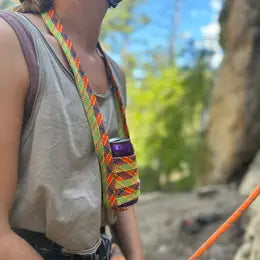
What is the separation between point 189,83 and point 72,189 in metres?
6.68

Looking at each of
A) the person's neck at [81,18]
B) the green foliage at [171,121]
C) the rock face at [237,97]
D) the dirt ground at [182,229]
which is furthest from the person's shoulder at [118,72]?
the green foliage at [171,121]

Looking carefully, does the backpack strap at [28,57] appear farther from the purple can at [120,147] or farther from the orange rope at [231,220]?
the orange rope at [231,220]

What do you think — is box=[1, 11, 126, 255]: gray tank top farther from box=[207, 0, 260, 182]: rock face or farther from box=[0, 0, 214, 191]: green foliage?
box=[0, 0, 214, 191]: green foliage

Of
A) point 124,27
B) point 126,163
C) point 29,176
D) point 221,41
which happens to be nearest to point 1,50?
point 29,176

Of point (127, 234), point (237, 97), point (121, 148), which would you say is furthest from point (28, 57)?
point (237, 97)

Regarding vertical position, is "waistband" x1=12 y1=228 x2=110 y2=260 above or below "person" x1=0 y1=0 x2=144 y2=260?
below

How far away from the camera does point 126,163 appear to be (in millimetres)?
859

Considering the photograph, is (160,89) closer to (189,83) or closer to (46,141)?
(189,83)

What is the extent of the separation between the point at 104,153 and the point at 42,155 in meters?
0.12

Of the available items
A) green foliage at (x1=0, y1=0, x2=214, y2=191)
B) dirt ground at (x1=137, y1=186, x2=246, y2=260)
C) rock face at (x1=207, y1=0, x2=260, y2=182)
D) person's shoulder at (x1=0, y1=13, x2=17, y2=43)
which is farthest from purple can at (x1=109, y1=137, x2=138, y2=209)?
green foliage at (x1=0, y1=0, x2=214, y2=191)

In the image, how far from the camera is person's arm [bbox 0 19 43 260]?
671mm

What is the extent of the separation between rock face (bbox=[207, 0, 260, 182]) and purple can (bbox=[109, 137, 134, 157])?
392 cm

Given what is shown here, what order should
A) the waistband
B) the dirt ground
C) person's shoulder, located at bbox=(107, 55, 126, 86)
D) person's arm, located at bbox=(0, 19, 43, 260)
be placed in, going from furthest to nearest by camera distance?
the dirt ground
person's shoulder, located at bbox=(107, 55, 126, 86)
the waistband
person's arm, located at bbox=(0, 19, 43, 260)

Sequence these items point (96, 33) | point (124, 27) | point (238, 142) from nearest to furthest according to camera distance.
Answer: point (96, 33) < point (238, 142) < point (124, 27)
